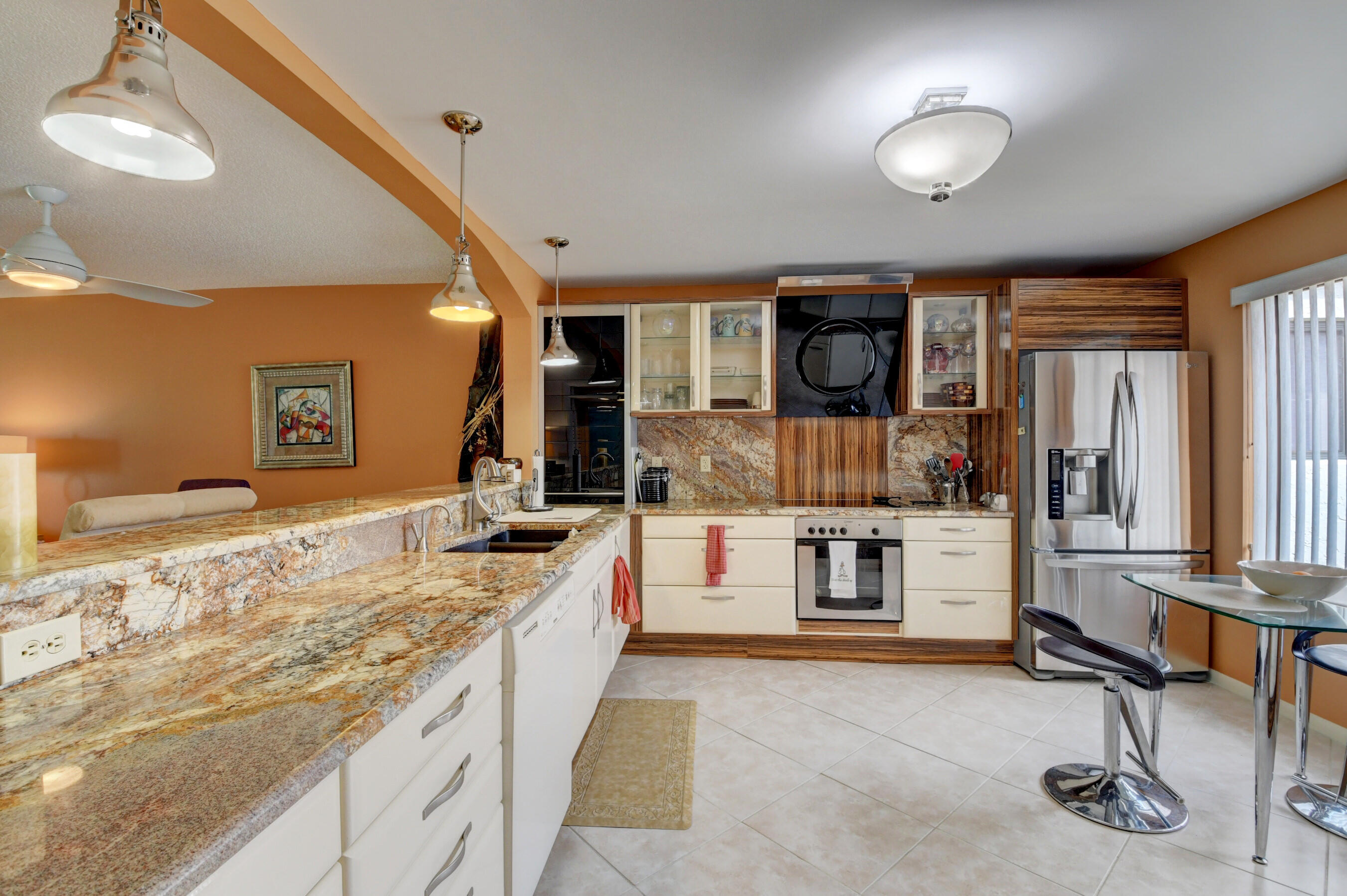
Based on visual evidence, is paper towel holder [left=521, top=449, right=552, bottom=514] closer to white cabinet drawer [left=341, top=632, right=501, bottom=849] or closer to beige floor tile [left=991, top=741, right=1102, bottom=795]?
white cabinet drawer [left=341, top=632, right=501, bottom=849]

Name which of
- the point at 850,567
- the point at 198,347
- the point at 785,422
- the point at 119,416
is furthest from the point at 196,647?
the point at 119,416

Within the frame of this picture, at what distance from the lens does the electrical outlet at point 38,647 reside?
2.98ft

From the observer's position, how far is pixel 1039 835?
1.91 m

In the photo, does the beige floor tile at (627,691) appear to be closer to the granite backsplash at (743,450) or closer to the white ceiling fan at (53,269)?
the granite backsplash at (743,450)

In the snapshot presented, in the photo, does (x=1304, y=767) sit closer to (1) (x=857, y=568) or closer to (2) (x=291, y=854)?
(1) (x=857, y=568)

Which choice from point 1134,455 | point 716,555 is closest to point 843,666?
point 716,555

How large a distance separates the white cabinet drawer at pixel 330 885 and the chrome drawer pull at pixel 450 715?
23 centimetres

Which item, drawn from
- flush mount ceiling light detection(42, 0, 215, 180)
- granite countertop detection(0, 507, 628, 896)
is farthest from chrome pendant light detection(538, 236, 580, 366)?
flush mount ceiling light detection(42, 0, 215, 180)

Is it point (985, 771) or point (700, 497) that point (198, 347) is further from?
point (985, 771)

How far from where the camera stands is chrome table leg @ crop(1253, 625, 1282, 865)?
5.80 feet

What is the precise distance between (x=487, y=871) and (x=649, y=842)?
2.70 feet

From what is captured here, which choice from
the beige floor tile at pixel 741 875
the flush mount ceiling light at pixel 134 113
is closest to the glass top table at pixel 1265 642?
the beige floor tile at pixel 741 875

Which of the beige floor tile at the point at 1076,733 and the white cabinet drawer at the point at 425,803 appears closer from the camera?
the white cabinet drawer at the point at 425,803

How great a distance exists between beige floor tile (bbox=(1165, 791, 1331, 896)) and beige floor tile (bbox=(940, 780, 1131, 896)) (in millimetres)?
235
